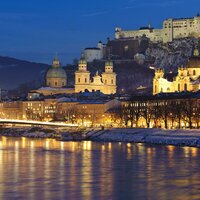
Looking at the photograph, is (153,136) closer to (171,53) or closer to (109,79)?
(109,79)

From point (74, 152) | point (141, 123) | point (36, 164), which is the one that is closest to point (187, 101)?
Answer: point (141, 123)

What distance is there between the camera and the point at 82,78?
9994 centimetres

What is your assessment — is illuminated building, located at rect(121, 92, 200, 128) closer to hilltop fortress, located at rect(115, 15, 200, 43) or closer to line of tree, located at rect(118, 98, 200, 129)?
line of tree, located at rect(118, 98, 200, 129)

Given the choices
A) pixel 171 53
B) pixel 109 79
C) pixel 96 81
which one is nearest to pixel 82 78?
pixel 96 81

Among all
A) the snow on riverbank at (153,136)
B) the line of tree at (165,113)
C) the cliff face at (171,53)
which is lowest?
the snow on riverbank at (153,136)

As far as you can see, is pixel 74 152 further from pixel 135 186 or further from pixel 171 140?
pixel 135 186

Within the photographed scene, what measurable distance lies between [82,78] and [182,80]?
70.0ft

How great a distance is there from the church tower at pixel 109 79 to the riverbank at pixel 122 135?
3605cm

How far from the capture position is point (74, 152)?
3788 cm

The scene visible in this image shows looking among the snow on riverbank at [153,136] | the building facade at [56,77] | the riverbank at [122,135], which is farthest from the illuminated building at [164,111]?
the building facade at [56,77]

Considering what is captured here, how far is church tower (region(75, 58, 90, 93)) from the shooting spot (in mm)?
99725

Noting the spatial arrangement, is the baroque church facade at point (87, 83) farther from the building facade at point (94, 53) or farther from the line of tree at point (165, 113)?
the line of tree at point (165, 113)

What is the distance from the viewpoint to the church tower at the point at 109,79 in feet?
330

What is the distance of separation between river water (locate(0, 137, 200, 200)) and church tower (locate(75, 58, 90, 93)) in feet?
201
